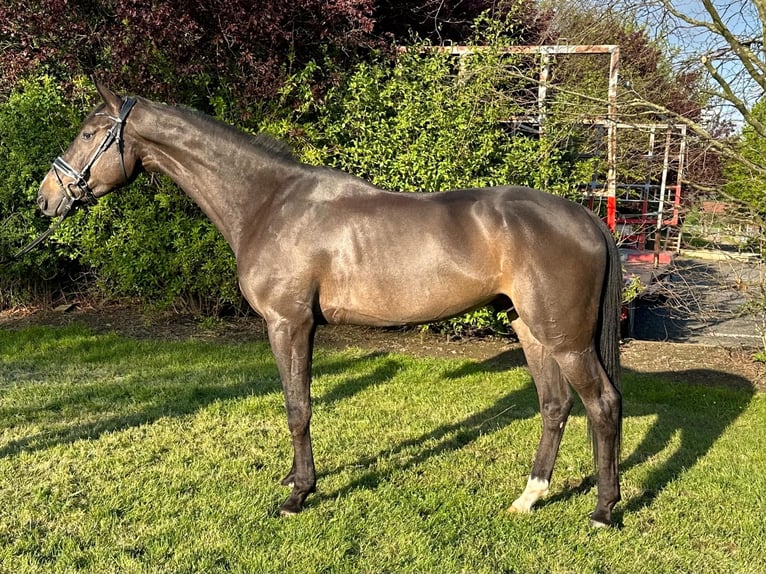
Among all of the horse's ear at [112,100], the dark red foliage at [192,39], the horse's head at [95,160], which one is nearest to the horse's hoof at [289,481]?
the horse's head at [95,160]

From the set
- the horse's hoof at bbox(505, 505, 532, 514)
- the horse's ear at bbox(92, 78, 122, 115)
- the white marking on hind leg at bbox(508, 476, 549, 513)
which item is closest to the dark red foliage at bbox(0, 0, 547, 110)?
the horse's ear at bbox(92, 78, 122, 115)

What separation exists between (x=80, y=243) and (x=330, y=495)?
611 centimetres

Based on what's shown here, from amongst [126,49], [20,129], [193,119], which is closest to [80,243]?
[20,129]

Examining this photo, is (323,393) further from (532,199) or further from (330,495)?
(532,199)

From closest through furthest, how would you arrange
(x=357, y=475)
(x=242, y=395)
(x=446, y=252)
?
(x=446, y=252) < (x=357, y=475) < (x=242, y=395)

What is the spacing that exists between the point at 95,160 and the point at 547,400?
3.00 m

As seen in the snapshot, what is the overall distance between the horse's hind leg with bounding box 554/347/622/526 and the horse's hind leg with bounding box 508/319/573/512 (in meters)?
0.30

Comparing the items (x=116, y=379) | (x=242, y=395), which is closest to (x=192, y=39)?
(x=116, y=379)

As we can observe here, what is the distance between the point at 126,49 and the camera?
7.44 m

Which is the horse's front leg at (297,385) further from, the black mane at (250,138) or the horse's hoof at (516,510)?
the horse's hoof at (516,510)

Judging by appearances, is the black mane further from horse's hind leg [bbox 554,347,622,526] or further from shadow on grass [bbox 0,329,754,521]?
shadow on grass [bbox 0,329,754,521]

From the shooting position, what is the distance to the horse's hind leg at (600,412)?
3350 millimetres

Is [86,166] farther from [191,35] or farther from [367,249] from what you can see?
[191,35]

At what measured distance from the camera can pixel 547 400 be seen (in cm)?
381
